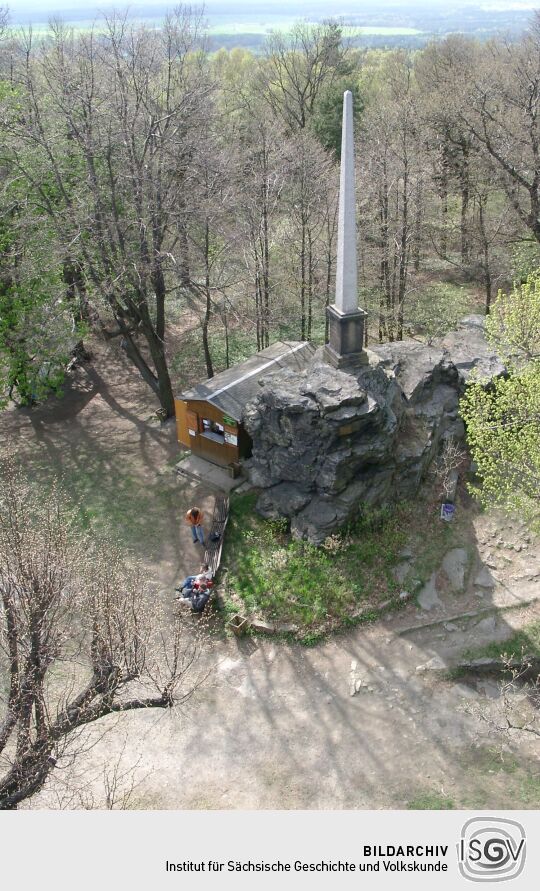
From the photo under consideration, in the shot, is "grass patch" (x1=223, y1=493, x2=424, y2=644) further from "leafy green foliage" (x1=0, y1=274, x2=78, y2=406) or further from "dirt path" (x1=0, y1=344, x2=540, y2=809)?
"leafy green foliage" (x1=0, y1=274, x2=78, y2=406)

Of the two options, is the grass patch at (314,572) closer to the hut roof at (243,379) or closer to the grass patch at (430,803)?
the hut roof at (243,379)

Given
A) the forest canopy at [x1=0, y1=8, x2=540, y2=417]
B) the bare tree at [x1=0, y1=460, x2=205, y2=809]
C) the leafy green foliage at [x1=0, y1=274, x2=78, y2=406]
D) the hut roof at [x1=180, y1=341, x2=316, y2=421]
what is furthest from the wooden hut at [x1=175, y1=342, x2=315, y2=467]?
the bare tree at [x1=0, y1=460, x2=205, y2=809]

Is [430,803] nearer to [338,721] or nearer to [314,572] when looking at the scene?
[338,721]

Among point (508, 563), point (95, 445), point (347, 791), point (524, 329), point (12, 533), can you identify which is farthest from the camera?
point (95, 445)

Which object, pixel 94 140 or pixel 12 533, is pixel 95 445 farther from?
pixel 12 533

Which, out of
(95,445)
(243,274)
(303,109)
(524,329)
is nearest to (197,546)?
(95,445)
